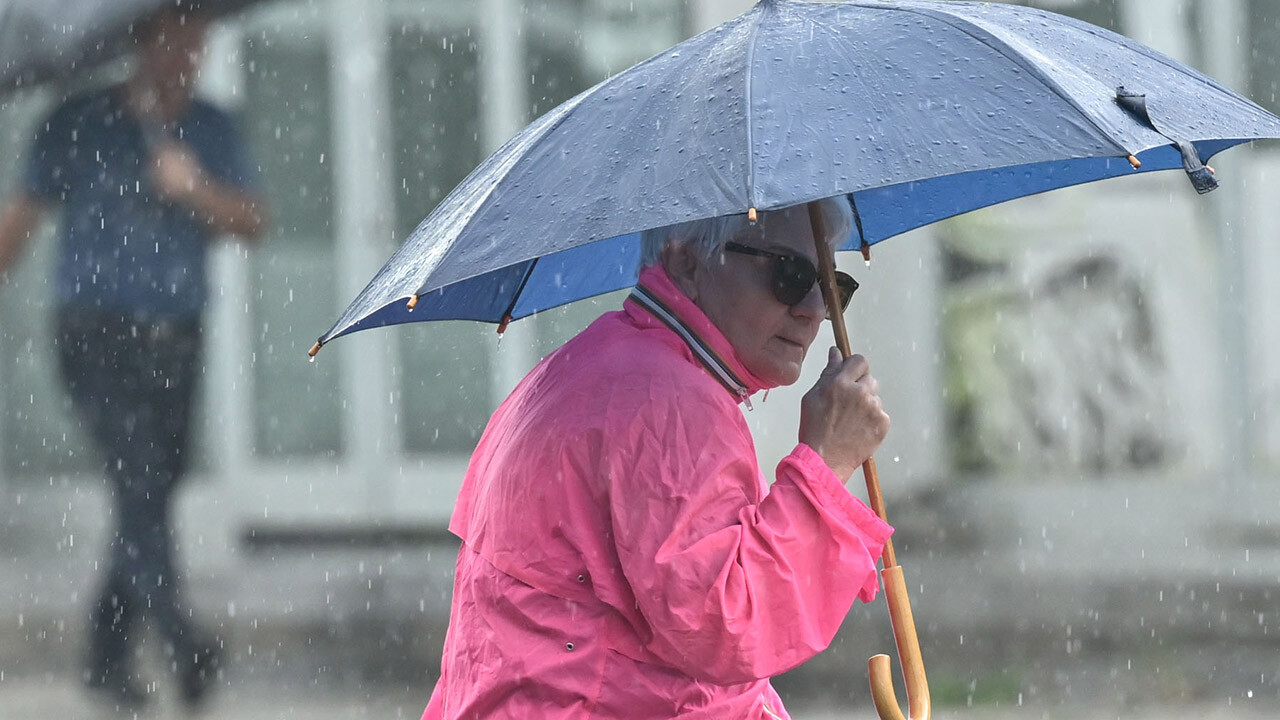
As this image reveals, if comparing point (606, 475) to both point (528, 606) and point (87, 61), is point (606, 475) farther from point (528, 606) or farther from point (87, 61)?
point (87, 61)

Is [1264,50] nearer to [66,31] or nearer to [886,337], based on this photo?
[886,337]

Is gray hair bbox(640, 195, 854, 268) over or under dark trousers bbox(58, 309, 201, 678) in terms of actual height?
over

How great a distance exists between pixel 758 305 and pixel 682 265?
0.14m

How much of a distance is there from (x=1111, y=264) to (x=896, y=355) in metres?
1.18

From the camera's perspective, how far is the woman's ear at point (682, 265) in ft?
8.75

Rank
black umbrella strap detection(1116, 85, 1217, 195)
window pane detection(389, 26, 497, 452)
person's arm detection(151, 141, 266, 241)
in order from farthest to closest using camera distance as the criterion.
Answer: window pane detection(389, 26, 497, 452), person's arm detection(151, 141, 266, 241), black umbrella strap detection(1116, 85, 1217, 195)

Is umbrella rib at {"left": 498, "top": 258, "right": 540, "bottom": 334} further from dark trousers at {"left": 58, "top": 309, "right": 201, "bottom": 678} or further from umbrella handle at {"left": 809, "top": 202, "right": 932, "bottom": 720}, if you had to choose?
dark trousers at {"left": 58, "top": 309, "right": 201, "bottom": 678}

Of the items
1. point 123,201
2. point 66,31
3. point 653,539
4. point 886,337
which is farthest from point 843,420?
point 886,337

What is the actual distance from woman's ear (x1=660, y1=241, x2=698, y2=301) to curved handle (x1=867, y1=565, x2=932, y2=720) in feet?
1.80

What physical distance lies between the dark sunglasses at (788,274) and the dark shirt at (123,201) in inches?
154

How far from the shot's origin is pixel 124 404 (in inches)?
241

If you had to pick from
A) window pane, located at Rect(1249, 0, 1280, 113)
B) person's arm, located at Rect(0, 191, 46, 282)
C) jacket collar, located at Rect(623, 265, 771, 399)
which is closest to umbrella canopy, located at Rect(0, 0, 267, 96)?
person's arm, located at Rect(0, 191, 46, 282)

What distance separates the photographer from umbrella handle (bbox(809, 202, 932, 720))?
102 inches

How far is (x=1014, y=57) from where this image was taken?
8.10ft
